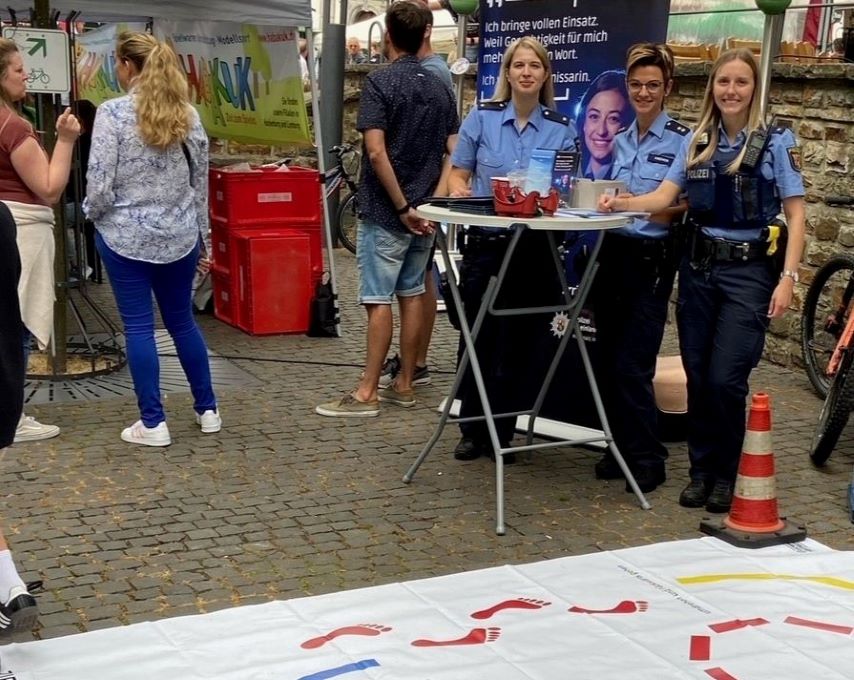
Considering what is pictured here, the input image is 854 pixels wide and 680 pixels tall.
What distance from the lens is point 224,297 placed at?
921 centimetres

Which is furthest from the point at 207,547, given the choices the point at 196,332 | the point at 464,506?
the point at 196,332

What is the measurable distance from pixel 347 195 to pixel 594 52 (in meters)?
7.12

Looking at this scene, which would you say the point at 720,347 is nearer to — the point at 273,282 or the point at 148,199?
the point at 148,199

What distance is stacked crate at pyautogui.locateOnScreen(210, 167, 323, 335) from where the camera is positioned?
28.8 feet

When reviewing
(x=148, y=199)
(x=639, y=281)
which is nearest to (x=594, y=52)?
(x=639, y=281)

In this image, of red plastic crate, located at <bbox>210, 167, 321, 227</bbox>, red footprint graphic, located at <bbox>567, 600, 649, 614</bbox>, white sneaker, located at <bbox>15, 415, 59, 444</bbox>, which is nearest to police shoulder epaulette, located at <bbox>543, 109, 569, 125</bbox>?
red footprint graphic, located at <bbox>567, 600, 649, 614</bbox>

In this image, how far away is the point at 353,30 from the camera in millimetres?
19984

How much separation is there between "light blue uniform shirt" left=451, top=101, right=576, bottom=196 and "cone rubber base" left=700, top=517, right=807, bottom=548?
5.76ft

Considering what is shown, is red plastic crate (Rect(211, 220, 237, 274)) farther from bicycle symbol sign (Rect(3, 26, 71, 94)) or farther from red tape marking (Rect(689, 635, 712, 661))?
red tape marking (Rect(689, 635, 712, 661))

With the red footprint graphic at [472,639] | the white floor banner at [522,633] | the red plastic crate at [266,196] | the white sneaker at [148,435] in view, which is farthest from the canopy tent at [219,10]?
the red footprint graphic at [472,639]

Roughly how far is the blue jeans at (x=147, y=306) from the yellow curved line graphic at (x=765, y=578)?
9.04 feet

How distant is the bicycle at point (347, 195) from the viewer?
11.9m

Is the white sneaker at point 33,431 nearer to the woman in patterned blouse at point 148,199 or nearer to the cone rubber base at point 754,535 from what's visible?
the woman in patterned blouse at point 148,199

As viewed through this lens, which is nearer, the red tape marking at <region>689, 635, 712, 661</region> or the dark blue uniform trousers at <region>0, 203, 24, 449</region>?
the dark blue uniform trousers at <region>0, 203, 24, 449</region>
